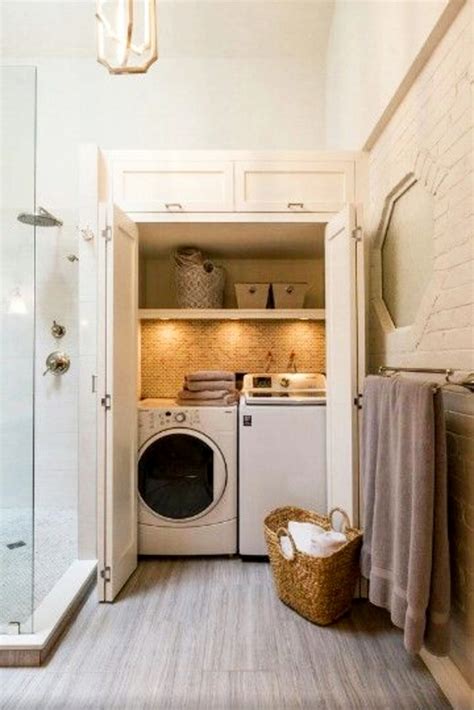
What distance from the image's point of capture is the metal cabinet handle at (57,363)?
2.95 meters

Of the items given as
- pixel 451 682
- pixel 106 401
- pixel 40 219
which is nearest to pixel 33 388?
pixel 106 401

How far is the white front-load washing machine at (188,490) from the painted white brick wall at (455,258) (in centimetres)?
122

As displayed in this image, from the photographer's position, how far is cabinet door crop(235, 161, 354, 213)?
2.29m

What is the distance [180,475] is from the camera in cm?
242

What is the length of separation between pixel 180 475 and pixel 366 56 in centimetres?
247

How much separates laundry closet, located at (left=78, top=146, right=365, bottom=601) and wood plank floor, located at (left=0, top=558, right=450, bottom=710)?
31 centimetres

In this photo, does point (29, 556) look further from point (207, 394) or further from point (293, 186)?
point (293, 186)

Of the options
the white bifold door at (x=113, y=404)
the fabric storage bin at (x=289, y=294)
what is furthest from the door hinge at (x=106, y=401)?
the fabric storage bin at (x=289, y=294)

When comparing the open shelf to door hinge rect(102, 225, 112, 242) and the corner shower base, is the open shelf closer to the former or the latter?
door hinge rect(102, 225, 112, 242)

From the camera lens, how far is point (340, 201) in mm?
2301

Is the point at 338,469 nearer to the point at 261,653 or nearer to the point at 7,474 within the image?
the point at 261,653

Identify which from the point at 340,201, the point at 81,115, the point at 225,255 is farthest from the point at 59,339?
the point at 340,201

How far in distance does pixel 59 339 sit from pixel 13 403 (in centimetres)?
73

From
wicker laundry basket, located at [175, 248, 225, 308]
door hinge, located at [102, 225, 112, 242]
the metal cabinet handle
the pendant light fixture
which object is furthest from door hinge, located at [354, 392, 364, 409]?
the metal cabinet handle
